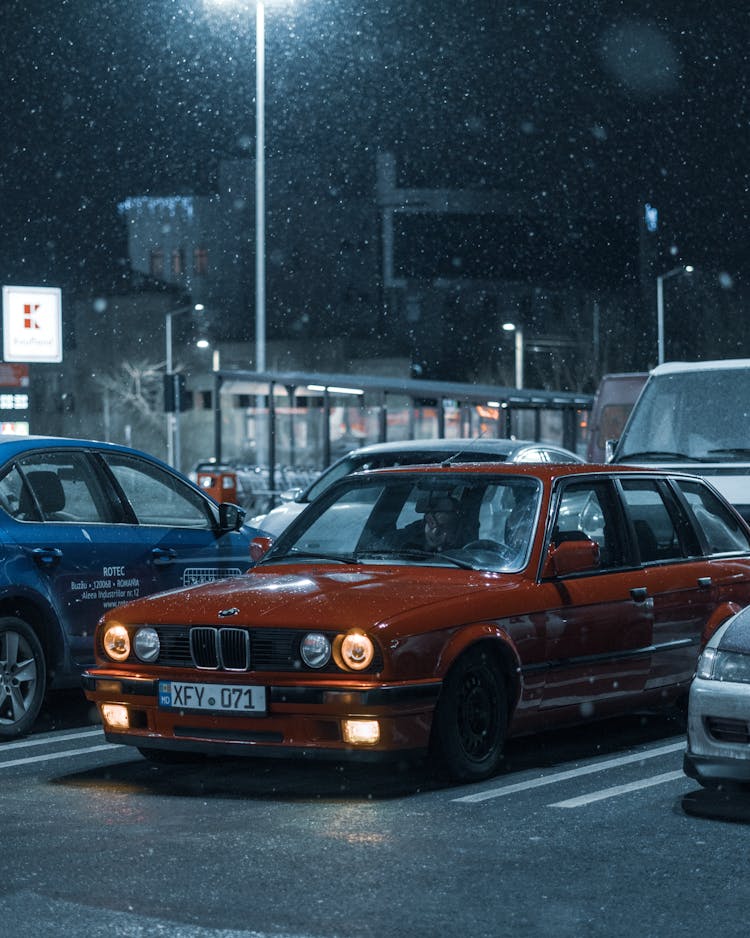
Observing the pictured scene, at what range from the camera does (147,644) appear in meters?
7.31

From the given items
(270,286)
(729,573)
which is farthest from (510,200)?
(729,573)

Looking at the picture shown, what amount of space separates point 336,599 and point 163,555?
2864mm

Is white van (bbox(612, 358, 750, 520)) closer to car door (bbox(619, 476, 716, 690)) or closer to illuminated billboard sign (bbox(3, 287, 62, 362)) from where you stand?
car door (bbox(619, 476, 716, 690))

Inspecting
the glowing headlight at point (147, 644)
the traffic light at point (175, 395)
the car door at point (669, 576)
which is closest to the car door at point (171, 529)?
the glowing headlight at point (147, 644)

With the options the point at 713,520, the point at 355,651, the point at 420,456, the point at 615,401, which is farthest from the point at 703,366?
the point at 615,401

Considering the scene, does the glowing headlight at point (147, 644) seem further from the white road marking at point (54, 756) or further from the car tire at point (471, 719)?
the car tire at point (471, 719)

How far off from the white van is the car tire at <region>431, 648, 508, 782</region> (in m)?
7.35

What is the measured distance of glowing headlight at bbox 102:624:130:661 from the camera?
24.3 feet

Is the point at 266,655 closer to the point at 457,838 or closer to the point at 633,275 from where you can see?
the point at 457,838

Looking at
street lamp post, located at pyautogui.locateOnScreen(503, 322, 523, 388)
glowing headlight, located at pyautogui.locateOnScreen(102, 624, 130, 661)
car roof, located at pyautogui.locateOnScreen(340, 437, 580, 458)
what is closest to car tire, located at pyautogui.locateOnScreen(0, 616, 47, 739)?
glowing headlight, located at pyautogui.locateOnScreen(102, 624, 130, 661)

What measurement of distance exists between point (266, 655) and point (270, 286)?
263 ft

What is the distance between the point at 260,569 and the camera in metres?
8.15

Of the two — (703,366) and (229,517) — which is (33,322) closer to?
(703,366)

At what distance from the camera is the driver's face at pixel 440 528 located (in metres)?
7.92
